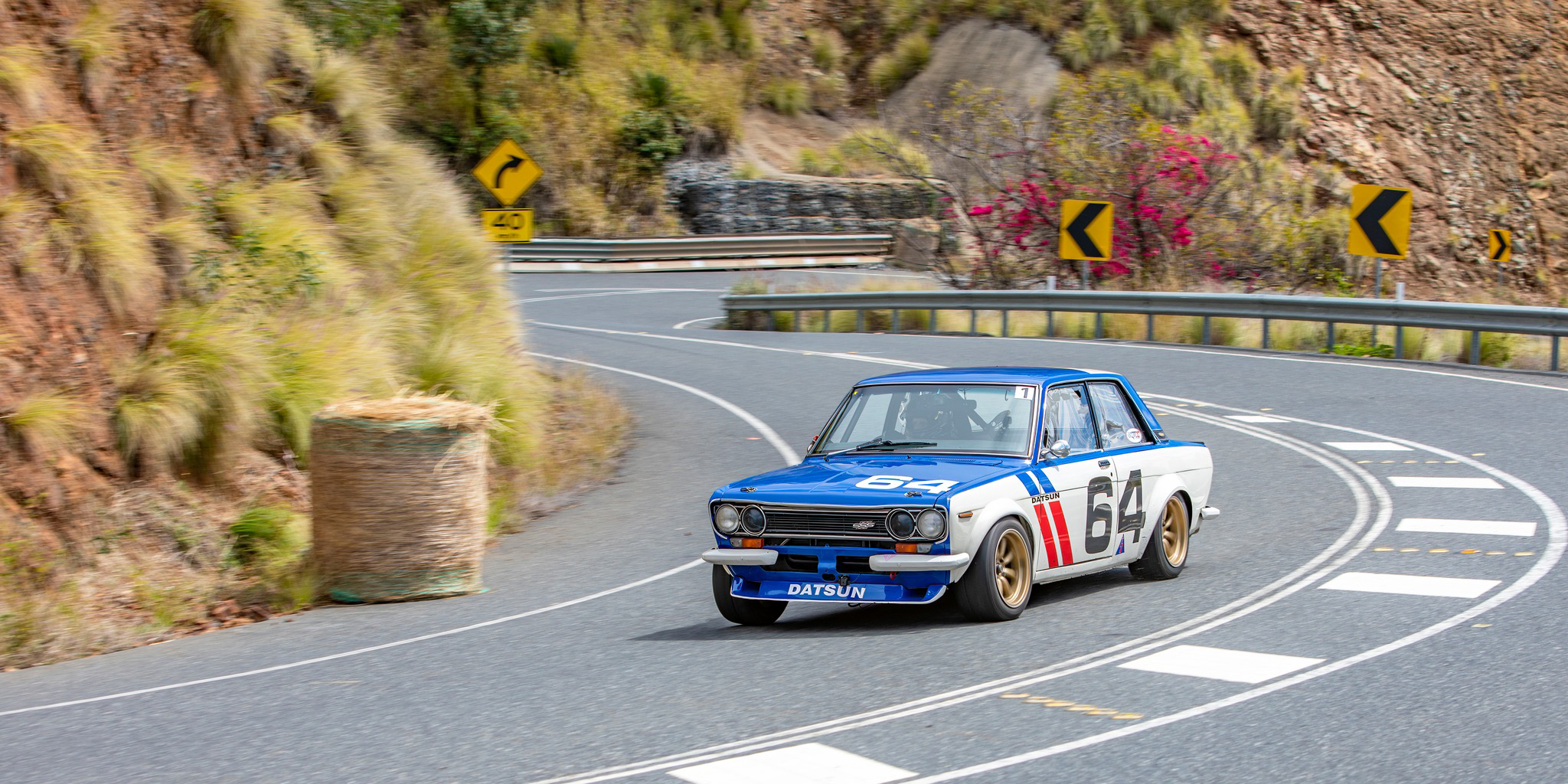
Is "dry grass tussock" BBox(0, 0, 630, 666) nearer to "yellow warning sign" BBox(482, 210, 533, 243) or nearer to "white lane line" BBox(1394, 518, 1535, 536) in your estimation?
"yellow warning sign" BBox(482, 210, 533, 243)

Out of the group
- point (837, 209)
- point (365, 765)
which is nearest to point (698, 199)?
point (837, 209)

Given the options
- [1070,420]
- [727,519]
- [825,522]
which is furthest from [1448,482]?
[727,519]

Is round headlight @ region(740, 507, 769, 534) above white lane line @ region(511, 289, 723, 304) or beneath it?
beneath

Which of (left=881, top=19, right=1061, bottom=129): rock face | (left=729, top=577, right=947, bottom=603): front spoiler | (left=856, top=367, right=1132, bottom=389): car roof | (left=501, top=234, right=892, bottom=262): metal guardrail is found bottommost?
(left=729, top=577, right=947, bottom=603): front spoiler

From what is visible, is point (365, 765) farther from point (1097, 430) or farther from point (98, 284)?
point (98, 284)

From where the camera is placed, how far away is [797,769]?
5664 millimetres

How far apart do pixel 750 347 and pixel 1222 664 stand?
18447 mm

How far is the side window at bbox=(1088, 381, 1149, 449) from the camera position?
9570 mm

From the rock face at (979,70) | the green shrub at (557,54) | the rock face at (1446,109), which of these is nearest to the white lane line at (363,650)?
the rock face at (1446,109)

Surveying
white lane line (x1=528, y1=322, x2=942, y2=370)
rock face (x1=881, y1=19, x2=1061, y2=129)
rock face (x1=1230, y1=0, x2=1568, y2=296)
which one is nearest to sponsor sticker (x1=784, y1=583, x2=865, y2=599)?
white lane line (x1=528, y1=322, x2=942, y2=370)

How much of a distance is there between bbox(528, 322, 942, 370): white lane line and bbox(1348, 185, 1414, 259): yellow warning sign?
7.83 meters

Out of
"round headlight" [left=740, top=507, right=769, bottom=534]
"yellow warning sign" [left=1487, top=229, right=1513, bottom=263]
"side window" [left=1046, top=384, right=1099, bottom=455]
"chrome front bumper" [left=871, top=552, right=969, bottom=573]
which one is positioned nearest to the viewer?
"chrome front bumper" [left=871, top=552, right=969, bottom=573]

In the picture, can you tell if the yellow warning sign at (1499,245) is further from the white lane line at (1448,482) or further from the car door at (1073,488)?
the car door at (1073,488)

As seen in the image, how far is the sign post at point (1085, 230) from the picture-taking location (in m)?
27.7
